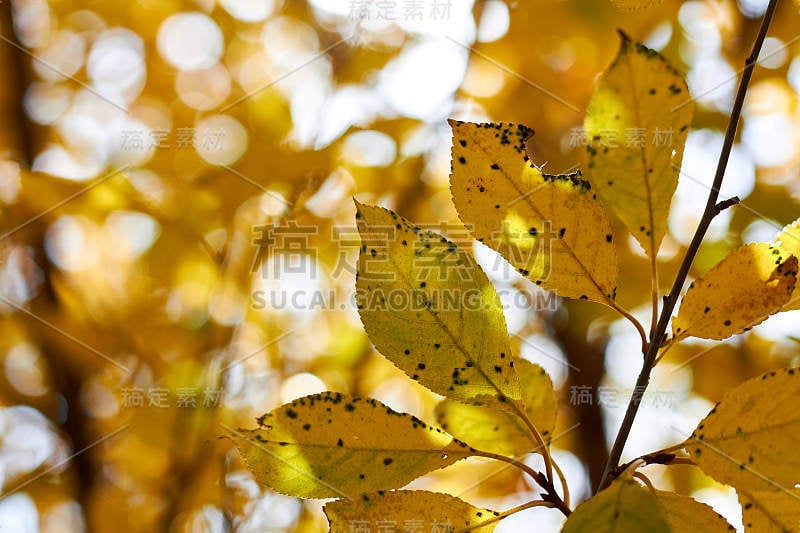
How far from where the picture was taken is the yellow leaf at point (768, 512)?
271 mm

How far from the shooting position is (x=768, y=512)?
0.91 ft

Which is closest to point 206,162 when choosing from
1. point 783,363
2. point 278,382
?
point 278,382

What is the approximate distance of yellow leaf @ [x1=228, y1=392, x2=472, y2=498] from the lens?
0.91 ft

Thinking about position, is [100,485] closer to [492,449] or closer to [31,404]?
[31,404]

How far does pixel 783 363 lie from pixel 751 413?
100 cm

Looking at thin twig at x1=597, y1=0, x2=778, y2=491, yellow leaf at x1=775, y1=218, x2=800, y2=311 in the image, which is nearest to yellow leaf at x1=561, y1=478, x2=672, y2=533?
thin twig at x1=597, y1=0, x2=778, y2=491

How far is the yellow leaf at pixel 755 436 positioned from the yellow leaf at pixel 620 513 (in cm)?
5

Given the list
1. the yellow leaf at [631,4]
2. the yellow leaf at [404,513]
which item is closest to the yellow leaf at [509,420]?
the yellow leaf at [404,513]

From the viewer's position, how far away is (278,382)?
1.13 meters

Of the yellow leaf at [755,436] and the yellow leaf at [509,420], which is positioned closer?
the yellow leaf at [755,436]

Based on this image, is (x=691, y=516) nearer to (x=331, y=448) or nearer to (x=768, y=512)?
(x=768, y=512)

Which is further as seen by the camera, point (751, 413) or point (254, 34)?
point (254, 34)

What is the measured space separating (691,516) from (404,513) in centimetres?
12

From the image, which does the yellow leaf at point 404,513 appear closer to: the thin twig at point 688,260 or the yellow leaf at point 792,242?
the thin twig at point 688,260
